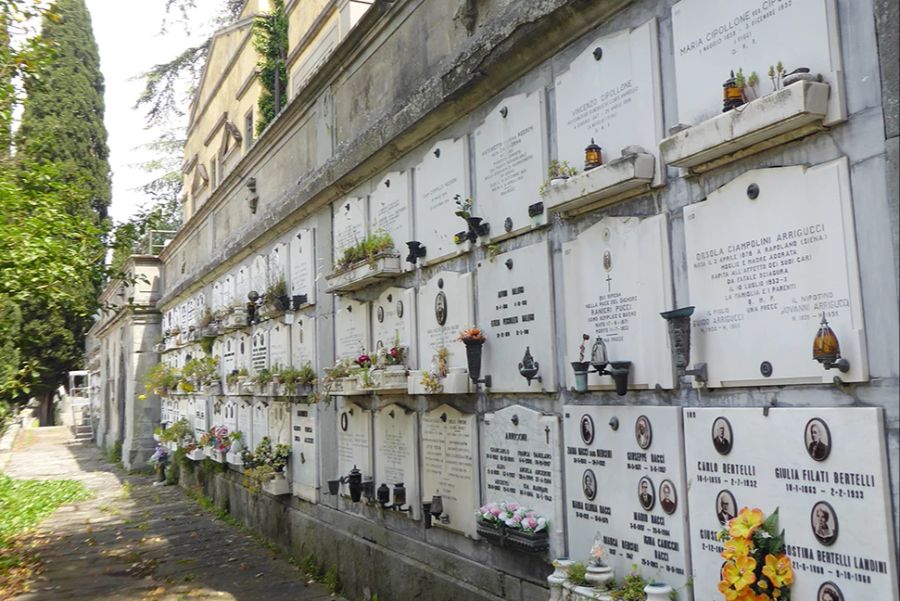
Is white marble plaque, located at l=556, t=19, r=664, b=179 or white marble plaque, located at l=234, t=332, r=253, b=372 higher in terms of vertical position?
white marble plaque, located at l=556, t=19, r=664, b=179

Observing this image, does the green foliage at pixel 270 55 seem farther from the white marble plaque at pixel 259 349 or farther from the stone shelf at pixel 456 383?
the stone shelf at pixel 456 383

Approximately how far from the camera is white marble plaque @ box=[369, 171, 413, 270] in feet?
20.2

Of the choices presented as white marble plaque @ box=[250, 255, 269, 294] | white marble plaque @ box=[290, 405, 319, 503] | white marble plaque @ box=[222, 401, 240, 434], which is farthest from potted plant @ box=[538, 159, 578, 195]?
white marble plaque @ box=[222, 401, 240, 434]

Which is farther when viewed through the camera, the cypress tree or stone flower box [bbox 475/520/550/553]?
the cypress tree

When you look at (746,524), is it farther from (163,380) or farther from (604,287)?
(163,380)

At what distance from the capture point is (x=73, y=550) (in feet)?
30.1

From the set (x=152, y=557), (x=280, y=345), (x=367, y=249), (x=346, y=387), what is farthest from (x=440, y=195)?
(x=152, y=557)

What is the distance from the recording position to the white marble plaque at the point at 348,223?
701 cm

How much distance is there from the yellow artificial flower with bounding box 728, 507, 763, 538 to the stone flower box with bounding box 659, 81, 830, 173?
144 cm

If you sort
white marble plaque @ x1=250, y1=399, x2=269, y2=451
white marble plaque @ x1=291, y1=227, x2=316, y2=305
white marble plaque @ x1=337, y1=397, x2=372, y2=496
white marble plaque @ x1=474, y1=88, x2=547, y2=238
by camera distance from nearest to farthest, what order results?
white marble plaque @ x1=474, y1=88, x2=547, y2=238 → white marble plaque @ x1=337, y1=397, x2=372, y2=496 → white marble plaque @ x1=291, y1=227, x2=316, y2=305 → white marble plaque @ x1=250, y1=399, x2=269, y2=451

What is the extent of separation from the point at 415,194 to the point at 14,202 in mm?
3410

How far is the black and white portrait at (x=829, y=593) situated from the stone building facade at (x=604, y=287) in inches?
0.7

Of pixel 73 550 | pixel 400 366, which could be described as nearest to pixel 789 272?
pixel 400 366

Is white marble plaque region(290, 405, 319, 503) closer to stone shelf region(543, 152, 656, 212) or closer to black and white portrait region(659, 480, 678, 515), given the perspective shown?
stone shelf region(543, 152, 656, 212)
